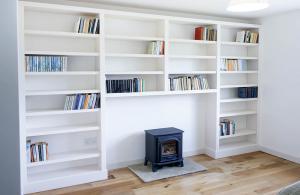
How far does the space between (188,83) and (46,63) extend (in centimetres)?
210

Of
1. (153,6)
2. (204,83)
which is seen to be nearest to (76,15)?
(153,6)

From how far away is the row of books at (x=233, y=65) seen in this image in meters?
4.58

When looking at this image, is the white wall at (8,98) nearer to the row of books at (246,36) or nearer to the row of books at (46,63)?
the row of books at (46,63)

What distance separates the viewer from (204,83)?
4441 millimetres

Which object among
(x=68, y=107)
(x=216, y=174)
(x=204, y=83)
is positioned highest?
(x=204, y=83)

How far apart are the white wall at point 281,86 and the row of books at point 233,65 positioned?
1.10ft

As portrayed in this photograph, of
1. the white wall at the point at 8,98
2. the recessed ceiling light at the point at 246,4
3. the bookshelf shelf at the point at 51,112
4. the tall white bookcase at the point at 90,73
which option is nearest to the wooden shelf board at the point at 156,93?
the tall white bookcase at the point at 90,73

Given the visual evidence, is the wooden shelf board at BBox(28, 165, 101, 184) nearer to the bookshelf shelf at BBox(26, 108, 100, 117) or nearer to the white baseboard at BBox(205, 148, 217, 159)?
the bookshelf shelf at BBox(26, 108, 100, 117)

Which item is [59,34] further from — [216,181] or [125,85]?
[216,181]

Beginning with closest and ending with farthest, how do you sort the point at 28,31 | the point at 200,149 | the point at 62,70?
the point at 28,31, the point at 62,70, the point at 200,149

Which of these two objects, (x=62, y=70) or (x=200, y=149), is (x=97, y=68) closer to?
(x=62, y=70)

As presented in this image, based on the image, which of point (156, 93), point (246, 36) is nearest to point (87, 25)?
point (156, 93)

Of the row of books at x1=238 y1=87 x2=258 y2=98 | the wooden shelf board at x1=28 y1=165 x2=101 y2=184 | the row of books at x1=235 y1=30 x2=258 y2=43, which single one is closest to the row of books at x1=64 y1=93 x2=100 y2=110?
the wooden shelf board at x1=28 y1=165 x2=101 y2=184

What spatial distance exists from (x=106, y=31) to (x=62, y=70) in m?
0.90
